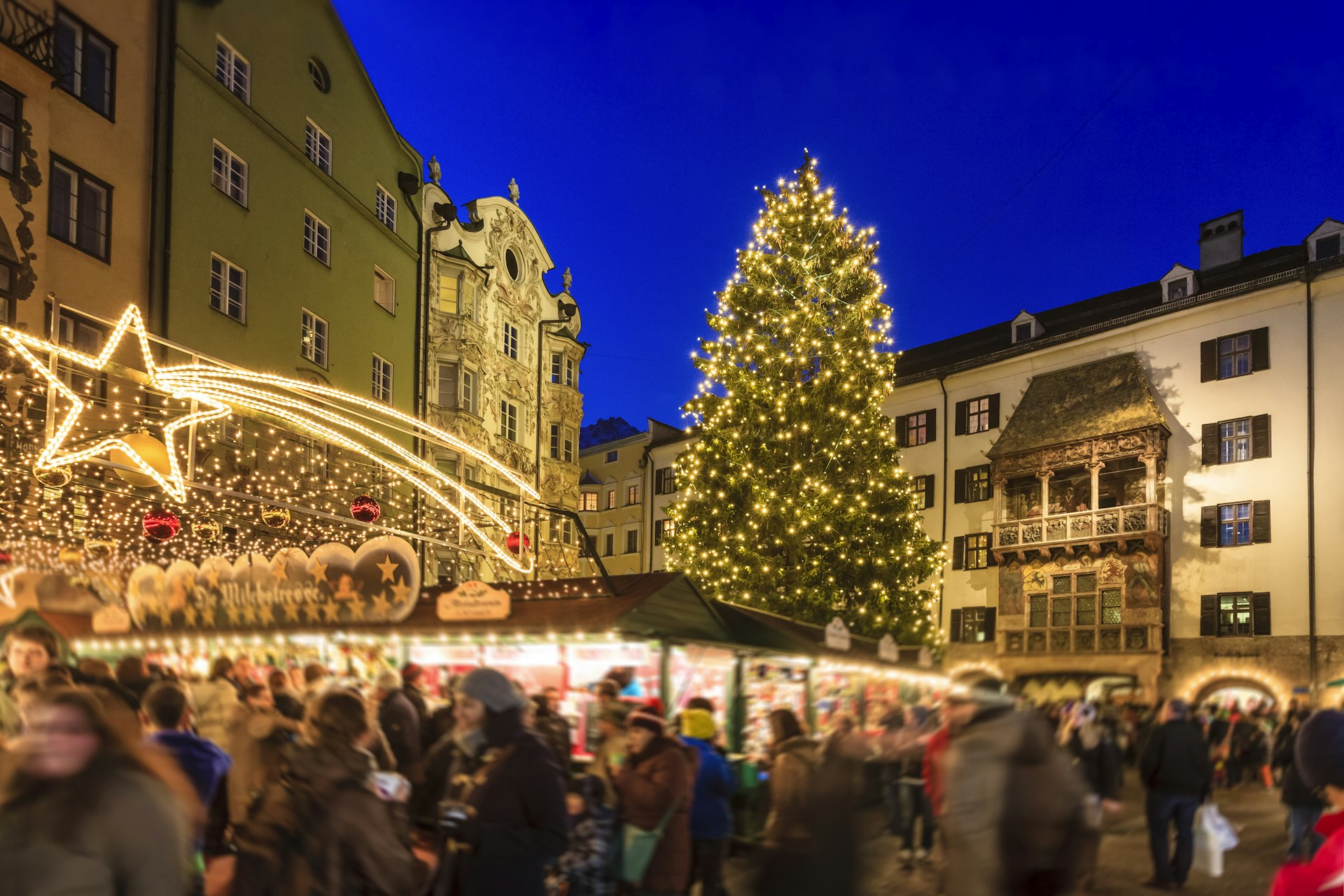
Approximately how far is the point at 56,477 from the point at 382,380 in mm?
13441

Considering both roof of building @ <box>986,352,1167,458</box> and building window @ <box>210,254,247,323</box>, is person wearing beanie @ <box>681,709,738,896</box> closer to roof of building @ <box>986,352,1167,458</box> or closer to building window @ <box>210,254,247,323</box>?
building window @ <box>210,254,247,323</box>

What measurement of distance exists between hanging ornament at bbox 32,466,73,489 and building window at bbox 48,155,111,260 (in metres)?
4.93

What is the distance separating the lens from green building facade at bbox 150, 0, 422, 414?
2000 centimetres

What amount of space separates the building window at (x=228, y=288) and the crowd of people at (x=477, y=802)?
13.8 meters

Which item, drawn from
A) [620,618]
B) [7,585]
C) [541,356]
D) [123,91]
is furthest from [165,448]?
[541,356]

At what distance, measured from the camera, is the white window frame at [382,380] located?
27016 millimetres

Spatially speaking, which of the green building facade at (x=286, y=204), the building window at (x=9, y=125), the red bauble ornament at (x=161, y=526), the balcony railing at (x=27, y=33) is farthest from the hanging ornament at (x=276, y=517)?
the balcony railing at (x=27, y=33)

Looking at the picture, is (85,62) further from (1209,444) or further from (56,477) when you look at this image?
(1209,444)

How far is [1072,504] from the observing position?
33.2 metres

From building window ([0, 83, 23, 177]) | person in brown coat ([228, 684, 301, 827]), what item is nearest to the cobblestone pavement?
person in brown coat ([228, 684, 301, 827])

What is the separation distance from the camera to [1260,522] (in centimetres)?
2902

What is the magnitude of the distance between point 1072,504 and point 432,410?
18.6 m

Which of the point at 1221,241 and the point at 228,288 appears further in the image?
the point at 1221,241

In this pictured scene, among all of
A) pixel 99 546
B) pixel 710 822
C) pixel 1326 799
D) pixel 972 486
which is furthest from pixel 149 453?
pixel 972 486
